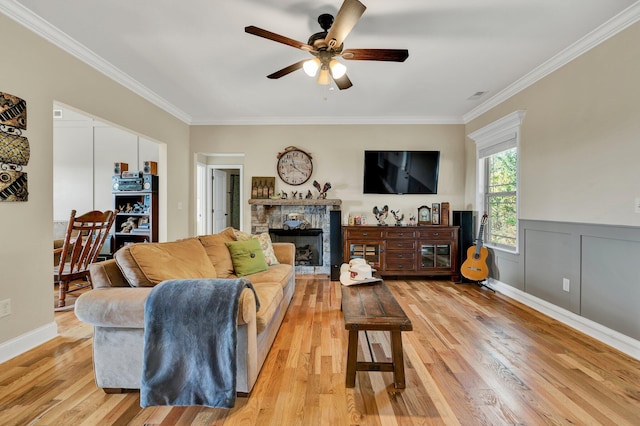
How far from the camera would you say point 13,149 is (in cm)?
224

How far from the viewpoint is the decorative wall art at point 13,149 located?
7.09 feet

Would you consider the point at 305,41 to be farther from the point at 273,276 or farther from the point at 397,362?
the point at 397,362

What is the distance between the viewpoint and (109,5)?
2.20 m

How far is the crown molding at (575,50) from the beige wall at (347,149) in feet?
3.38

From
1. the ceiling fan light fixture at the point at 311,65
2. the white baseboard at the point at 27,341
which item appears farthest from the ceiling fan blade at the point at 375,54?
the white baseboard at the point at 27,341

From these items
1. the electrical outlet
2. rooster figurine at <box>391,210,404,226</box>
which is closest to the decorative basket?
the electrical outlet

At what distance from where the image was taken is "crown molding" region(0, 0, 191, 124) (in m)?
2.22

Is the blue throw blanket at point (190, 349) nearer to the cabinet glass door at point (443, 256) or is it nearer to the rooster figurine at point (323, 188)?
the rooster figurine at point (323, 188)

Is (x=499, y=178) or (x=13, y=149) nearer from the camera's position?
(x=13, y=149)

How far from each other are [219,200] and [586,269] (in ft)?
20.6

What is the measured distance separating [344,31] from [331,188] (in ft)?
10.3

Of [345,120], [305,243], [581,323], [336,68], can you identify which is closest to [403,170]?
[345,120]

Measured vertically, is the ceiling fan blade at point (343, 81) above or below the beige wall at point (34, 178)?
above

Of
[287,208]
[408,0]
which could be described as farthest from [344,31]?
[287,208]
